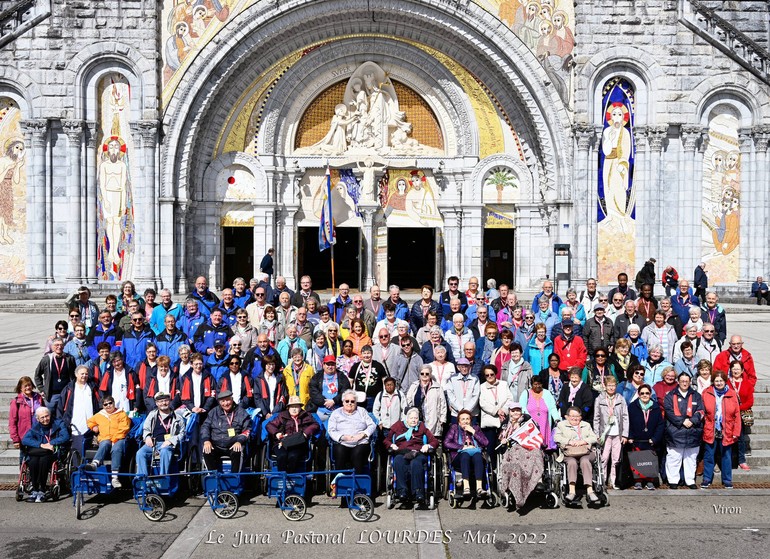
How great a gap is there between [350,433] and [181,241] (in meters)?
16.5

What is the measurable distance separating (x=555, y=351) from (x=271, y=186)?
52.3ft

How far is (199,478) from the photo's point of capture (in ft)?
36.6

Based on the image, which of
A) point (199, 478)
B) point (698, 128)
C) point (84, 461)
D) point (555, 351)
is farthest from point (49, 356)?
point (698, 128)

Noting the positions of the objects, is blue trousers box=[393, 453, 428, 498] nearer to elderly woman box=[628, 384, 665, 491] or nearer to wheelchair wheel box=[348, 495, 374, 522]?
wheelchair wheel box=[348, 495, 374, 522]

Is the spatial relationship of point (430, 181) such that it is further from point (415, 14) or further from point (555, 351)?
point (555, 351)

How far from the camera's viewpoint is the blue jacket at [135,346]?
12.9 metres

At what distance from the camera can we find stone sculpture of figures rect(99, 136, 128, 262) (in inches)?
997

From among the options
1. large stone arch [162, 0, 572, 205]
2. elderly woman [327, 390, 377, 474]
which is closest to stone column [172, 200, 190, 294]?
large stone arch [162, 0, 572, 205]

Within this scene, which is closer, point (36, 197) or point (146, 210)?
point (36, 197)

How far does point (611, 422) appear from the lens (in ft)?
36.8

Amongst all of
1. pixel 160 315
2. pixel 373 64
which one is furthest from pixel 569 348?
pixel 373 64

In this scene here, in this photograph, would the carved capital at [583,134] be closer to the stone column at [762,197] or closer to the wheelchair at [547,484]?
the stone column at [762,197]

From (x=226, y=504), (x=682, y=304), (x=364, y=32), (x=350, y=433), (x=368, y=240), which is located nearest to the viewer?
(x=226, y=504)

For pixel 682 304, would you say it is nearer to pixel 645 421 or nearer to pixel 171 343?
pixel 645 421
